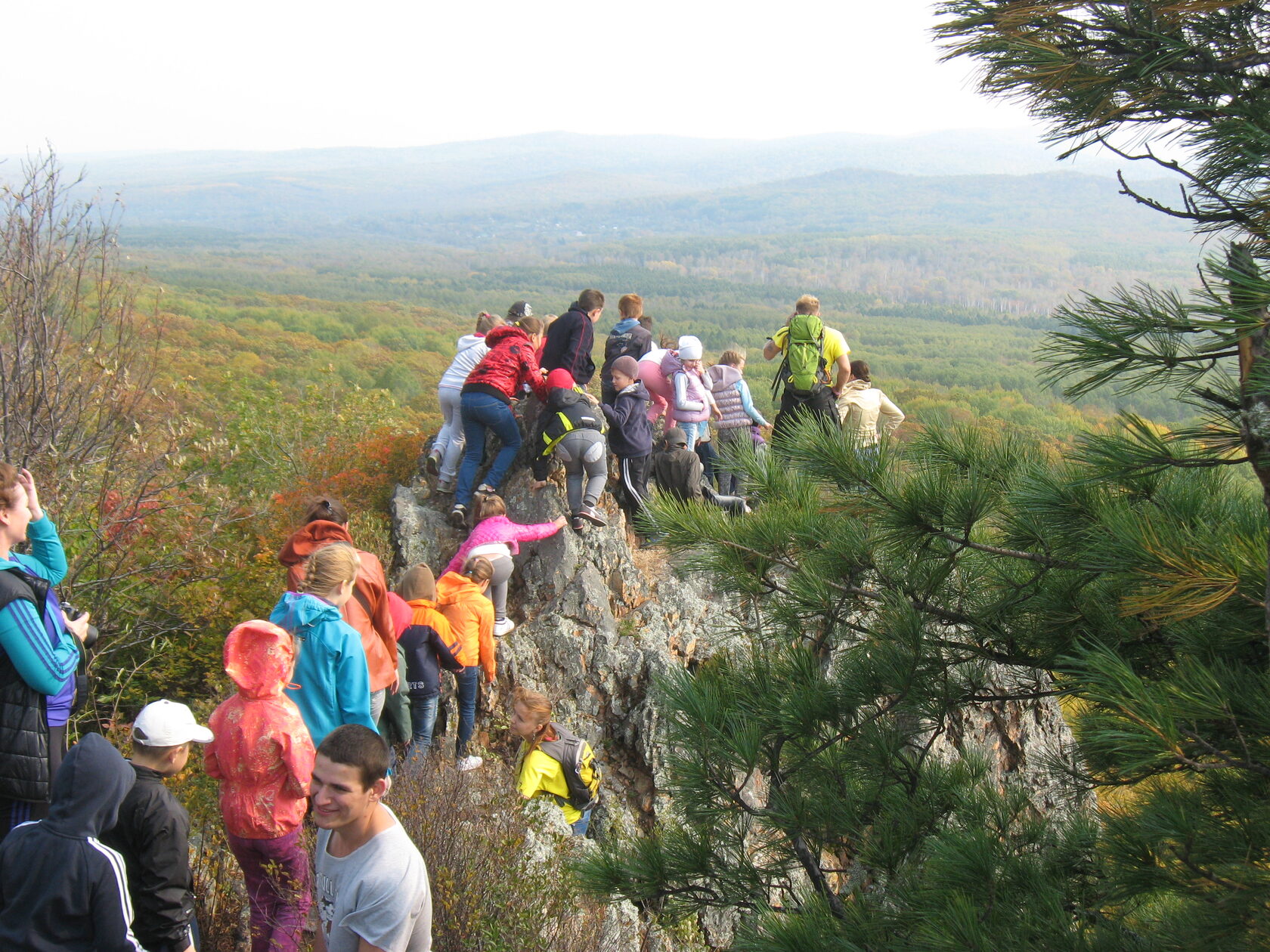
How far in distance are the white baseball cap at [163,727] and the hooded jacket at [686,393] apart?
5.08 m

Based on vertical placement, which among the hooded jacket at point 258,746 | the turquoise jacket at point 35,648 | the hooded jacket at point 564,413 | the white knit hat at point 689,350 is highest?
Result: the white knit hat at point 689,350

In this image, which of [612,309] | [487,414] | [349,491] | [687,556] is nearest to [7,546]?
[687,556]

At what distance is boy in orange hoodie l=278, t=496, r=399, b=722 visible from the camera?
13.4ft

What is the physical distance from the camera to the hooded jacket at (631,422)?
6.85 metres

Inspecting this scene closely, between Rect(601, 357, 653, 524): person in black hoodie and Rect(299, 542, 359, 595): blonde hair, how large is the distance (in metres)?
3.40

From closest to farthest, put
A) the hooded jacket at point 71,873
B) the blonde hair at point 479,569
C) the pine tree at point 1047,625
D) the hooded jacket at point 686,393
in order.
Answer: the pine tree at point 1047,625 → the hooded jacket at point 71,873 → the blonde hair at point 479,569 → the hooded jacket at point 686,393

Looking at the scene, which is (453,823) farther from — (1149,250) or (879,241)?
(879,241)

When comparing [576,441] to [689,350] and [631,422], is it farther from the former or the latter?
[689,350]

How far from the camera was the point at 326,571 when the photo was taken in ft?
11.7

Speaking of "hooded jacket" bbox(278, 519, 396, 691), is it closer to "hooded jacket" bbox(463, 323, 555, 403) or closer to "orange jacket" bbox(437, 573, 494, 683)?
"orange jacket" bbox(437, 573, 494, 683)

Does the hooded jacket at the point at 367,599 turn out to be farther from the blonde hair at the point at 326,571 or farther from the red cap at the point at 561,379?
the red cap at the point at 561,379

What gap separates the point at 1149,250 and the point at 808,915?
181101 mm

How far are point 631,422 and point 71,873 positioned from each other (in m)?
4.98

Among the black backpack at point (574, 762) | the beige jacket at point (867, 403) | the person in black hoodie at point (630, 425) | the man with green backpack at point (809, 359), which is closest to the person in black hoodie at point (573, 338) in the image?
the person in black hoodie at point (630, 425)
